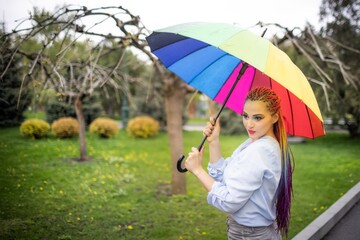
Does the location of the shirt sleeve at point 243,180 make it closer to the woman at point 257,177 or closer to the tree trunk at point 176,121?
the woman at point 257,177

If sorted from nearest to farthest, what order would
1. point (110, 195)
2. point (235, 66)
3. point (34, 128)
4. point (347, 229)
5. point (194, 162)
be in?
point (194, 162)
point (235, 66)
point (347, 229)
point (110, 195)
point (34, 128)

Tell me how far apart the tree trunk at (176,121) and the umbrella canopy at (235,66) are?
11.0ft

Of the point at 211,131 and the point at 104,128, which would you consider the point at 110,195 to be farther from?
the point at 104,128

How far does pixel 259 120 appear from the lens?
2.20 m

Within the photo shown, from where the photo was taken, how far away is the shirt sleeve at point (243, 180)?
1.96 meters

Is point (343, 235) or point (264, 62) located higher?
point (264, 62)

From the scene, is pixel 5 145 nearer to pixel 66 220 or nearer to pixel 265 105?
pixel 66 220

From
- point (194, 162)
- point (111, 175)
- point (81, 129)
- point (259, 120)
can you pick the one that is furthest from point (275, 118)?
point (81, 129)

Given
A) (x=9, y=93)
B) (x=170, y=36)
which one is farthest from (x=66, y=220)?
(x=170, y=36)

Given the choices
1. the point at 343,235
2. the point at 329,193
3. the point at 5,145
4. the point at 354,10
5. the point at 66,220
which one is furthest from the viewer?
the point at 354,10

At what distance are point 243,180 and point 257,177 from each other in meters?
0.09

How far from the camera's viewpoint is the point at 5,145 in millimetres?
7820

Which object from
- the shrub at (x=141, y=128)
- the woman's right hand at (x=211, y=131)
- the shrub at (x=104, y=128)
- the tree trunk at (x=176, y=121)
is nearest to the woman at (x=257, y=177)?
the woman's right hand at (x=211, y=131)

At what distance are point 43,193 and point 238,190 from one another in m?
5.29
